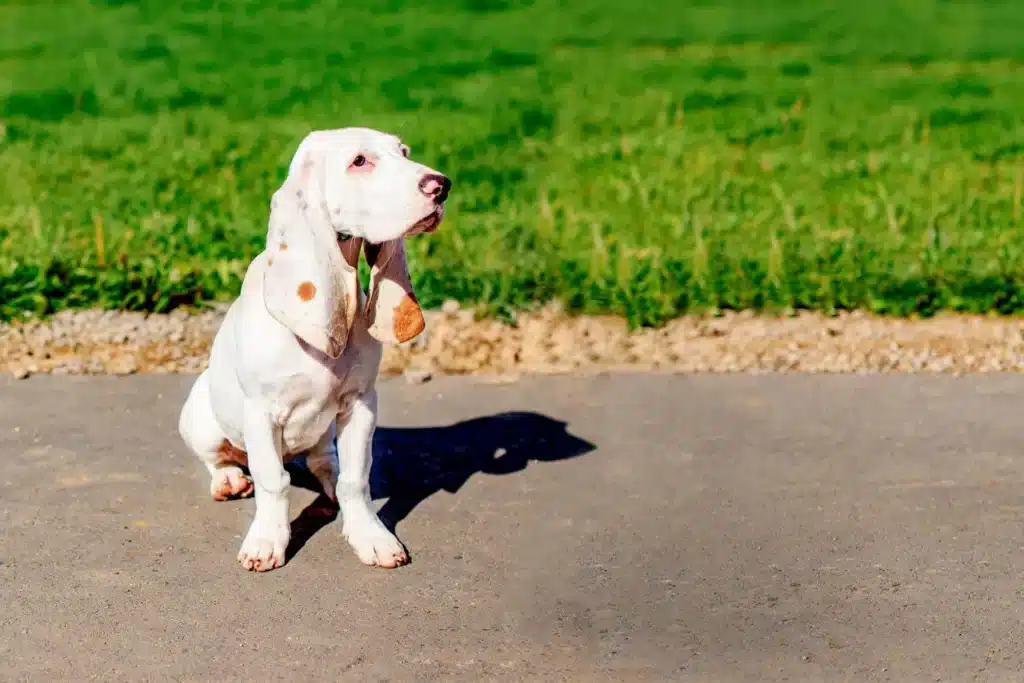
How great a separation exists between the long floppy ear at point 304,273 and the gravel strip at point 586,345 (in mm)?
2090

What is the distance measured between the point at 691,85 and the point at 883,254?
485 cm

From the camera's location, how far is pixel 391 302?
4.29 m

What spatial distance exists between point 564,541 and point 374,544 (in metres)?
0.63

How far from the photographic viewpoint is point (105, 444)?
5531mm

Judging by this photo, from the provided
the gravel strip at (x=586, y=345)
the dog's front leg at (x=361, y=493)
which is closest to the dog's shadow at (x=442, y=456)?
the dog's front leg at (x=361, y=493)

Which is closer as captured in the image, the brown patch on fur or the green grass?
the brown patch on fur

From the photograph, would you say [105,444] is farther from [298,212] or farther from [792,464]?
[792,464]

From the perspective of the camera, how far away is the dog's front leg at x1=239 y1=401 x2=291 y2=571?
4.42 metres

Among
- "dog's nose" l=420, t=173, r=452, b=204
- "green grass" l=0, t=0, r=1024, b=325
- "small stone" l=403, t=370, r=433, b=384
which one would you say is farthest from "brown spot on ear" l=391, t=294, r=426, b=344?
"green grass" l=0, t=0, r=1024, b=325

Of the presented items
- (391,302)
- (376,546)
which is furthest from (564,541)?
(391,302)

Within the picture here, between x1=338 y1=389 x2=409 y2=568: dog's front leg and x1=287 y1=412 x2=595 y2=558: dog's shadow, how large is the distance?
0.23m

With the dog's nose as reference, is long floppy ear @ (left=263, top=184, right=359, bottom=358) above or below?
below

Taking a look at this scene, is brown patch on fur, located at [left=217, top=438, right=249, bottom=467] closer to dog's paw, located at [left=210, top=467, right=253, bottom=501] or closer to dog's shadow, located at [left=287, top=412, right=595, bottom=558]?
dog's paw, located at [left=210, top=467, right=253, bottom=501]

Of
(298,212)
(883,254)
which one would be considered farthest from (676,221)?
(298,212)
